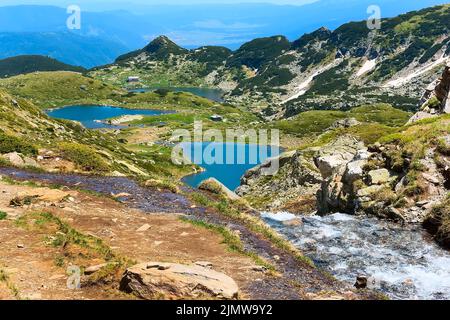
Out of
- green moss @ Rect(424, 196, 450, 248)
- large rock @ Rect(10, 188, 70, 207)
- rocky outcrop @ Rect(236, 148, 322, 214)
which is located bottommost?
rocky outcrop @ Rect(236, 148, 322, 214)

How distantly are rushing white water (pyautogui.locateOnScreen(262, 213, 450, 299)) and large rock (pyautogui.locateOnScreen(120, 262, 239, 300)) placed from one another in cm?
1046

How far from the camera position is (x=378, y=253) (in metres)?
29.1

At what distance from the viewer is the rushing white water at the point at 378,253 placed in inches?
947

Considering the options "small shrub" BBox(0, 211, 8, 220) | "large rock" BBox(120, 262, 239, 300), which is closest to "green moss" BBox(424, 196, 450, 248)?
"large rock" BBox(120, 262, 239, 300)

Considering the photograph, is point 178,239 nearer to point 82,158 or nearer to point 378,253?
point 378,253

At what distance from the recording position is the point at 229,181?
160250 millimetres

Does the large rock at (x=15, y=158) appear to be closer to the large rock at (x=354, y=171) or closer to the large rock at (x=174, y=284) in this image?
the large rock at (x=174, y=284)

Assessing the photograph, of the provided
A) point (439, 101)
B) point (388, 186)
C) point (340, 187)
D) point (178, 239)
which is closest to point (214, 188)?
point (340, 187)

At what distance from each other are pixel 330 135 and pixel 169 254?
77.9m

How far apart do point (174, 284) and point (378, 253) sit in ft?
56.4

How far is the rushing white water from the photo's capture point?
24062 mm

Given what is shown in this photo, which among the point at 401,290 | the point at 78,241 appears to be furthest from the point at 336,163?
the point at 78,241

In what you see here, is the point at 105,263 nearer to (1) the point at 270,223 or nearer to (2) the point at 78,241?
(2) the point at 78,241

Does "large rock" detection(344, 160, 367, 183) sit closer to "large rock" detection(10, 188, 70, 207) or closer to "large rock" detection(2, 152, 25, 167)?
"large rock" detection(10, 188, 70, 207)
